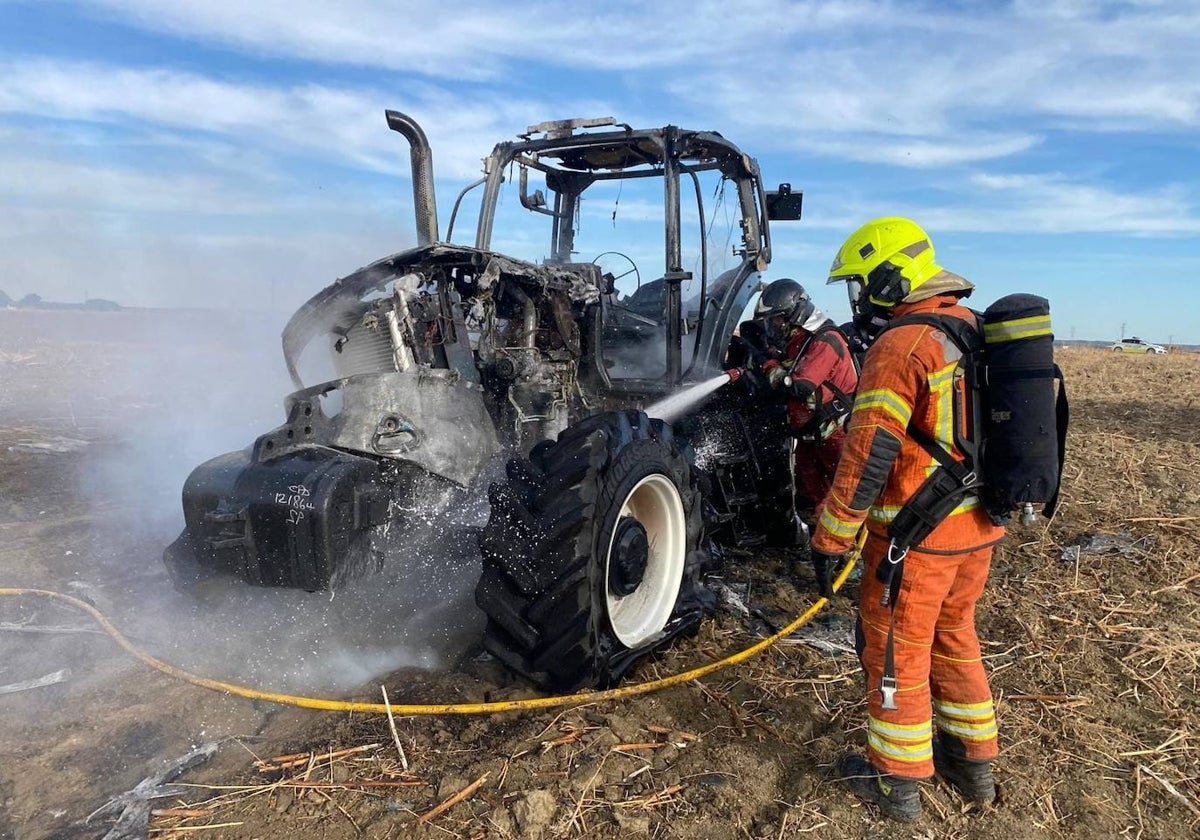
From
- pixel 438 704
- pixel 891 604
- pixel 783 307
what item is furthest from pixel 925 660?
pixel 783 307

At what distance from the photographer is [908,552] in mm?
2801

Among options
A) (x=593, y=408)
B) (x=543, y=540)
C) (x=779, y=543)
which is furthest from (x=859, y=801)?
(x=779, y=543)

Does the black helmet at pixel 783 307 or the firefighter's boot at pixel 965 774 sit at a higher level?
the black helmet at pixel 783 307

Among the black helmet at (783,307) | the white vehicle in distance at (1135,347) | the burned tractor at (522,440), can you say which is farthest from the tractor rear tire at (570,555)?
the white vehicle in distance at (1135,347)

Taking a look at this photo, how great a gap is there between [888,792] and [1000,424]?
1.38 metres

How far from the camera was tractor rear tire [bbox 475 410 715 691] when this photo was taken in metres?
3.32

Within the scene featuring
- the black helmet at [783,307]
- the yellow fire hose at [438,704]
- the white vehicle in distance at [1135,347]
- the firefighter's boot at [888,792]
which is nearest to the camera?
the firefighter's boot at [888,792]

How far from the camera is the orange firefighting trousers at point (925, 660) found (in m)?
2.80

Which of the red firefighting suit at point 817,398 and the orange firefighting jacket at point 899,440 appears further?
the red firefighting suit at point 817,398

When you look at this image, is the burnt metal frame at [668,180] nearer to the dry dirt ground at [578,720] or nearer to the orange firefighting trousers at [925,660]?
the dry dirt ground at [578,720]

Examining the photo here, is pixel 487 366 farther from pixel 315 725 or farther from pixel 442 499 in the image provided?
pixel 315 725

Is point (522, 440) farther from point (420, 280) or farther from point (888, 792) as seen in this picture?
point (888, 792)

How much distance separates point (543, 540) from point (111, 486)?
19.7 ft

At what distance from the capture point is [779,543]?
5.89 meters
